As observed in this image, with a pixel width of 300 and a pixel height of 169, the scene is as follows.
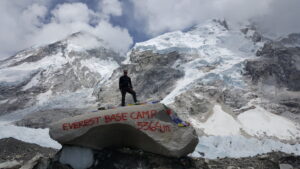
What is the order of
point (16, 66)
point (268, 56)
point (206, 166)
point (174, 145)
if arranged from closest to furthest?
point (174, 145) < point (206, 166) < point (268, 56) < point (16, 66)

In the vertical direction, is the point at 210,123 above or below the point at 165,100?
below

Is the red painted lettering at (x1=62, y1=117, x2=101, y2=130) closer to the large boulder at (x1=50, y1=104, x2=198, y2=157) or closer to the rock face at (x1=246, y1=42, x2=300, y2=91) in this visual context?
the large boulder at (x1=50, y1=104, x2=198, y2=157)

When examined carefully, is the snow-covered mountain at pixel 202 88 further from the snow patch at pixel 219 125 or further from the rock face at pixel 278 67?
the rock face at pixel 278 67

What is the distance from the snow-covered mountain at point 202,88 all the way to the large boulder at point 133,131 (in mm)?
38820

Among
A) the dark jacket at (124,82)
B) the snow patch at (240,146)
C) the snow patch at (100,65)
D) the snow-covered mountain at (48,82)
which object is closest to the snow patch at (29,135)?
the snow-covered mountain at (48,82)

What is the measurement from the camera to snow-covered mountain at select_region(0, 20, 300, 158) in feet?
243

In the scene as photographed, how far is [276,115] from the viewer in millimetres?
83375

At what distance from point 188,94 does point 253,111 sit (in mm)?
19837

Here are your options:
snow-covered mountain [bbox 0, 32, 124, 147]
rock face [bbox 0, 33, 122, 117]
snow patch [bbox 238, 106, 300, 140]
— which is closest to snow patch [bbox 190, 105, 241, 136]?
snow patch [bbox 238, 106, 300, 140]

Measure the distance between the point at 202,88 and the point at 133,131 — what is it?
85.1m

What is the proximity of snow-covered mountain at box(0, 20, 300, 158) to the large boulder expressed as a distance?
38820mm

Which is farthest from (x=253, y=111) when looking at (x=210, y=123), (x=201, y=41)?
(x=201, y=41)

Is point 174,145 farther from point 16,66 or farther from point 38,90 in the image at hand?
point 16,66

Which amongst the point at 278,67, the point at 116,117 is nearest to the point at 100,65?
the point at 278,67
